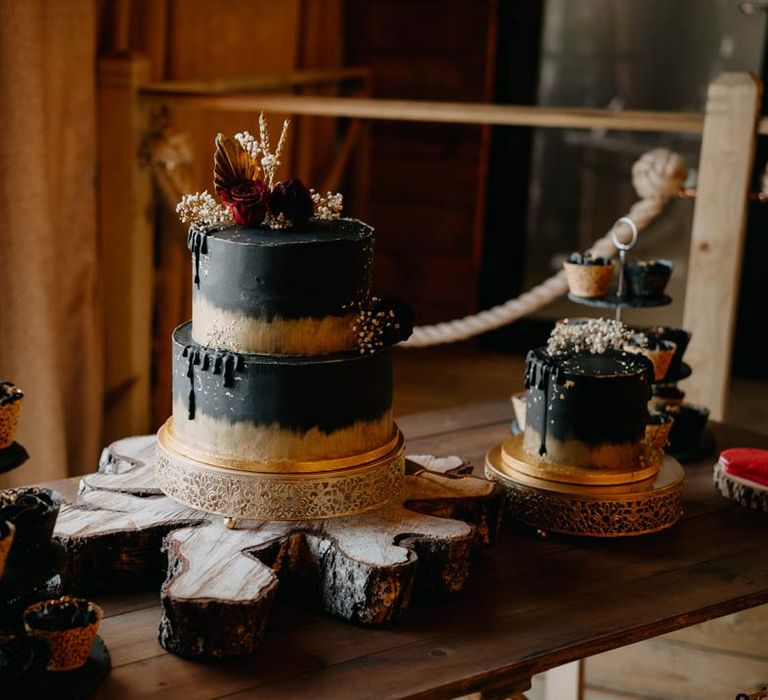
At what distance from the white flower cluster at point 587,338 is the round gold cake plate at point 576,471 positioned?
0.19 meters

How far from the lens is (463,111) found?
3.03m

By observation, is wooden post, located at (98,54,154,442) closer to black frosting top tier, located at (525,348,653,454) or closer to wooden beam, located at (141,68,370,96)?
wooden beam, located at (141,68,370,96)

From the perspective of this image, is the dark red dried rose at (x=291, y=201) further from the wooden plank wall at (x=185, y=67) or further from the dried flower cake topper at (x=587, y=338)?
the wooden plank wall at (x=185, y=67)

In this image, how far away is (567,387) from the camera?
197cm

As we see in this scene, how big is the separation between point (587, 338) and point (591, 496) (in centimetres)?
30

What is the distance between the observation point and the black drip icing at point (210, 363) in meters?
1.73

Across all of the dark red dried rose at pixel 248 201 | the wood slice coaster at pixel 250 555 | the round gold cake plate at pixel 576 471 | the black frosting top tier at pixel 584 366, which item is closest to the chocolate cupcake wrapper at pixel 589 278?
the black frosting top tier at pixel 584 366

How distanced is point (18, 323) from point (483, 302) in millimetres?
2232

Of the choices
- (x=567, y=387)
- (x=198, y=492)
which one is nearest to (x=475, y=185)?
(x=567, y=387)

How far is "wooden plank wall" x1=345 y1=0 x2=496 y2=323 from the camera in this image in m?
4.39

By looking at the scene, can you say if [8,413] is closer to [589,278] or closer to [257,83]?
[589,278]

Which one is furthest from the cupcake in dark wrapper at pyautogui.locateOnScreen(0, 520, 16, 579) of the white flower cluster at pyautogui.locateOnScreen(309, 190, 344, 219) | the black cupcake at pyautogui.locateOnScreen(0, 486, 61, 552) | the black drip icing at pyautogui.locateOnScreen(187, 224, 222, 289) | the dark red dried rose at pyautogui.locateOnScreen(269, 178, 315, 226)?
the white flower cluster at pyautogui.locateOnScreen(309, 190, 344, 219)

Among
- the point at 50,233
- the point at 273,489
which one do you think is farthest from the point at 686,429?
the point at 50,233

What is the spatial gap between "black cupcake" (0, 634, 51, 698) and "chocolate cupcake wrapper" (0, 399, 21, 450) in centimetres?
25
